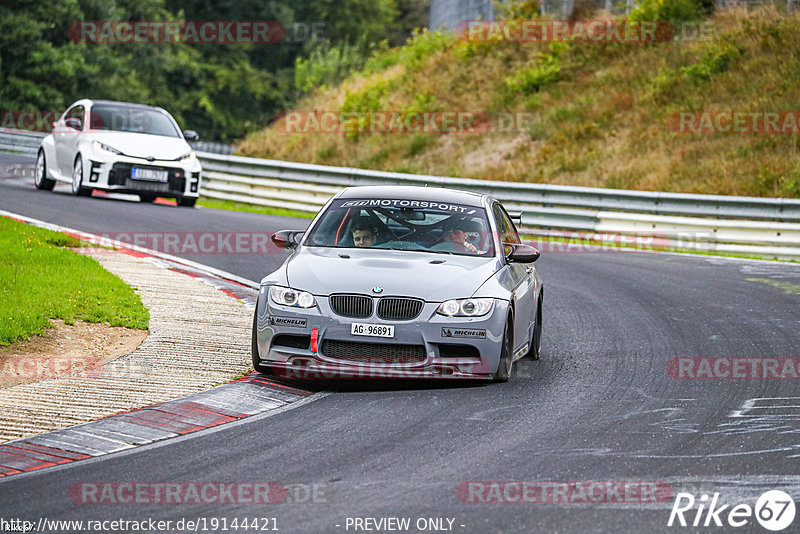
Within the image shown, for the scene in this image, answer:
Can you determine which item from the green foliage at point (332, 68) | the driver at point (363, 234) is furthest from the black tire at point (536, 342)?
the green foliage at point (332, 68)

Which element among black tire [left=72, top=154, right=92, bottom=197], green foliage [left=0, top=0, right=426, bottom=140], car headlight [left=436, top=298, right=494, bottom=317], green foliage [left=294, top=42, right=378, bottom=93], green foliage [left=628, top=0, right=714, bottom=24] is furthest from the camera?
green foliage [left=294, top=42, right=378, bottom=93]

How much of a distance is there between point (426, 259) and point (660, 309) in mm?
4717

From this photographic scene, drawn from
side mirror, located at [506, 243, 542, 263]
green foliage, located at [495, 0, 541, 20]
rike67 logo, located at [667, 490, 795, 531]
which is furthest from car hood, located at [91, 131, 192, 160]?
green foliage, located at [495, 0, 541, 20]

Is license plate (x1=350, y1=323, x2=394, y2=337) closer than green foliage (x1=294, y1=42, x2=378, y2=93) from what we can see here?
Yes

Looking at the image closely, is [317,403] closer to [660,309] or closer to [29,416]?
[29,416]

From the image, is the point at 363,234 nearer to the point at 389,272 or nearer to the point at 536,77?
the point at 389,272

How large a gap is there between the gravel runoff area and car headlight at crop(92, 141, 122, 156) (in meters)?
8.53

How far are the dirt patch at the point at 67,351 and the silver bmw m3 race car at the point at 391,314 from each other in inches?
52.4

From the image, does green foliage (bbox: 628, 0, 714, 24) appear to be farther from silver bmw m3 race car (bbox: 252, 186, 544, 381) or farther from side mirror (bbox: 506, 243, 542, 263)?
silver bmw m3 race car (bbox: 252, 186, 544, 381)

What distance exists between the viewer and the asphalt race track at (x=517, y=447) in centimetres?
559

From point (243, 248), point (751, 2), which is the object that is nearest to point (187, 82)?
point (751, 2)

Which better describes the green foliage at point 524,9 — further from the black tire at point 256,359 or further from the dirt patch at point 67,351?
the black tire at point 256,359

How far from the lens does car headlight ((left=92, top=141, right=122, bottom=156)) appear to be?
21.0 metres

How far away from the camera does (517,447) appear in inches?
273
